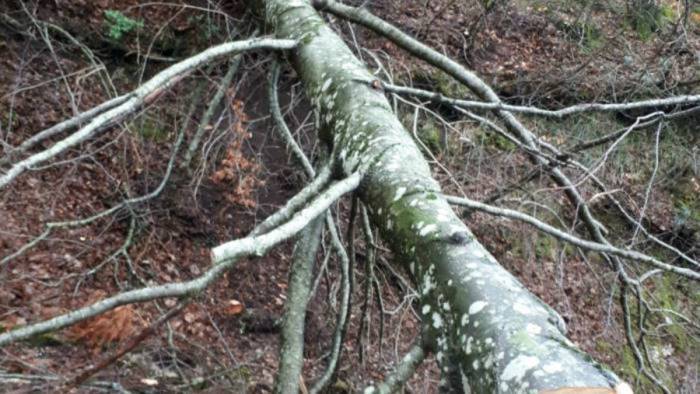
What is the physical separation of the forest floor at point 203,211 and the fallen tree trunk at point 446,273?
1.17 metres

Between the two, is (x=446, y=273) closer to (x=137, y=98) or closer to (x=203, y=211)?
(x=137, y=98)

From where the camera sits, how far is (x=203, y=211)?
4.89 meters

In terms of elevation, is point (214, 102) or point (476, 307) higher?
point (476, 307)

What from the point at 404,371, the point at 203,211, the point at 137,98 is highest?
the point at 137,98

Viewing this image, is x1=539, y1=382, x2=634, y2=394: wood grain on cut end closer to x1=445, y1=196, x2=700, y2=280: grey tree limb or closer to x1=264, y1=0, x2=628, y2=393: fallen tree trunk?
x1=264, y1=0, x2=628, y2=393: fallen tree trunk

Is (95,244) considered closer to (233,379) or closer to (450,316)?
(233,379)

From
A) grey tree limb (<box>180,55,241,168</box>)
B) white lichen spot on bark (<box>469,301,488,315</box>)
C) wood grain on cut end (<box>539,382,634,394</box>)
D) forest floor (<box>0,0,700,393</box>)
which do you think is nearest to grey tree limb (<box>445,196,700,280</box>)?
white lichen spot on bark (<box>469,301,488,315</box>)

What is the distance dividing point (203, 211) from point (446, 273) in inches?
147

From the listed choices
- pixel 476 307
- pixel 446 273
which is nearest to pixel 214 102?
pixel 446 273

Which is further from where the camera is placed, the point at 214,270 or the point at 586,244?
the point at 586,244

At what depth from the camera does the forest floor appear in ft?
11.3

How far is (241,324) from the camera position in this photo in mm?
4426

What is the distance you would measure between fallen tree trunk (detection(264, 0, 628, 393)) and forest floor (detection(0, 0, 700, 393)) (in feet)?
Result: 3.85

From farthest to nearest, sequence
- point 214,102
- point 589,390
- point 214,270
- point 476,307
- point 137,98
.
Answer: point 214,102, point 137,98, point 214,270, point 476,307, point 589,390
